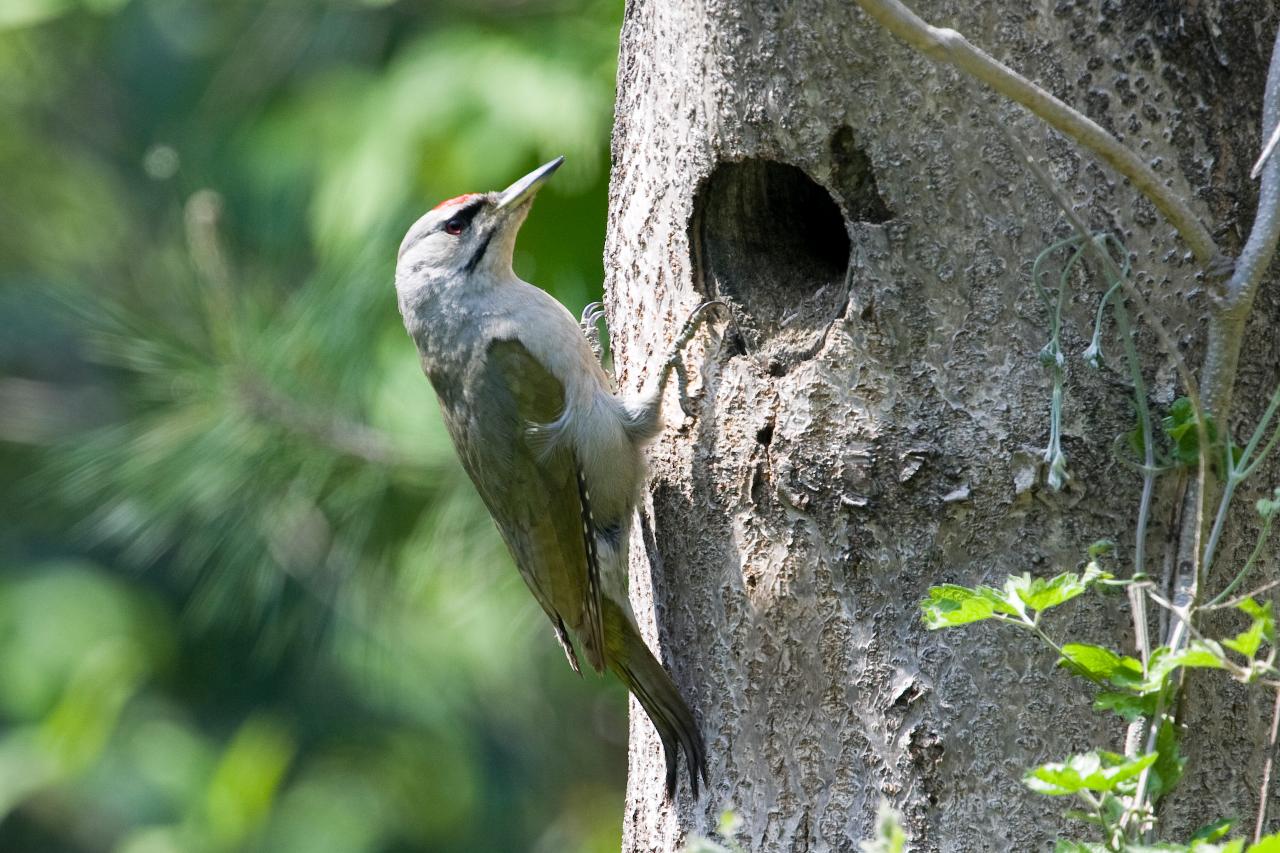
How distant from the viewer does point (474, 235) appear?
139 inches

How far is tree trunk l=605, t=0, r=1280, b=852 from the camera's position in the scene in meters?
2.18

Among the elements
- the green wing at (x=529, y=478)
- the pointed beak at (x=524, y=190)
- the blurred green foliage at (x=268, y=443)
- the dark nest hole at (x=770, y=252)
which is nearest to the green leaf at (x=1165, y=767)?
the dark nest hole at (x=770, y=252)

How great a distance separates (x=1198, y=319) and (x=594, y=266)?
276 cm

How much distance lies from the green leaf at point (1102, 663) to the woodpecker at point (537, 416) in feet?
3.18

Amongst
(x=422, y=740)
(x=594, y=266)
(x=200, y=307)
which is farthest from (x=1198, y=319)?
(x=422, y=740)

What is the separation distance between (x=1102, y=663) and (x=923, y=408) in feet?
1.85

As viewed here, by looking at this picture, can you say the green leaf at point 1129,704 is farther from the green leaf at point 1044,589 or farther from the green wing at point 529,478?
the green wing at point 529,478

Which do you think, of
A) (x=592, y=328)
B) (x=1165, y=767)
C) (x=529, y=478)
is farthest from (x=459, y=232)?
(x=1165, y=767)

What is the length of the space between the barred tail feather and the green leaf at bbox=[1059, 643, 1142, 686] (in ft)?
2.83

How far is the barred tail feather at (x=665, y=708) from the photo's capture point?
2580 mm

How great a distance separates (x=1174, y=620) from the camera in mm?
2049

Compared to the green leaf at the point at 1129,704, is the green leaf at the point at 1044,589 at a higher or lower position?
higher

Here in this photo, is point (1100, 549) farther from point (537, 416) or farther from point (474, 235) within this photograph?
point (474, 235)

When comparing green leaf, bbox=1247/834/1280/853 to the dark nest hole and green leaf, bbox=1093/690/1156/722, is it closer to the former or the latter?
green leaf, bbox=1093/690/1156/722
